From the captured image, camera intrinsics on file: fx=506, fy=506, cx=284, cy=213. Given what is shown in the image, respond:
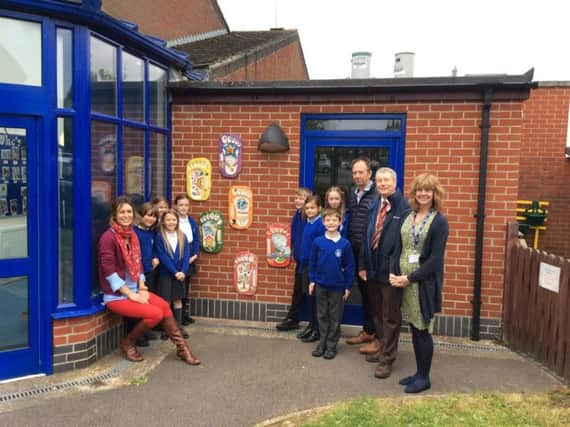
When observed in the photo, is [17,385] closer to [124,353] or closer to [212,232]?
[124,353]

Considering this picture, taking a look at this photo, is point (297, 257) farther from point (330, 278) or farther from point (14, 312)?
point (14, 312)

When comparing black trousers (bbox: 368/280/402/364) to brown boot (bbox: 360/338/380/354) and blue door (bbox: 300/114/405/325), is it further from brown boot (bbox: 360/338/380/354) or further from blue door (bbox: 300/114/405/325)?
blue door (bbox: 300/114/405/325)

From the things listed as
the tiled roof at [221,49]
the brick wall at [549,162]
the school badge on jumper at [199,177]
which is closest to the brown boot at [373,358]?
the school badge on jumper at [199,177]

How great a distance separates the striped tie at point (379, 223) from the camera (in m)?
4.55

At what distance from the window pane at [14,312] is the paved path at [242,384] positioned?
14.6 inches

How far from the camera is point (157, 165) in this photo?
5.83 meters

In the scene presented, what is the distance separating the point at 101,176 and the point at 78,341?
150cm

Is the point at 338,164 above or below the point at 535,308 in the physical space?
above

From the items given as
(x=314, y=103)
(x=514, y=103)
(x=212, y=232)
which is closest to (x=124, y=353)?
(x=212, y=232)

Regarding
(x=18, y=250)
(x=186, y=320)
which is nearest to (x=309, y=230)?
(x=186, y=320)

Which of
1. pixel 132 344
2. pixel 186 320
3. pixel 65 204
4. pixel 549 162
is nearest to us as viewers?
pixel 65 204

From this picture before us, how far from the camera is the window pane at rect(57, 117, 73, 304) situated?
429 cm

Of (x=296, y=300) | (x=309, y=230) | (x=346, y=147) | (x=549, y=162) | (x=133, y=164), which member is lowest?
(x=296, y=300)

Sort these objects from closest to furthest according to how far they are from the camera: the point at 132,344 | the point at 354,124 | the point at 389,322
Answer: the point at 389,322 → the point at 132,344 → the point at 354,124
